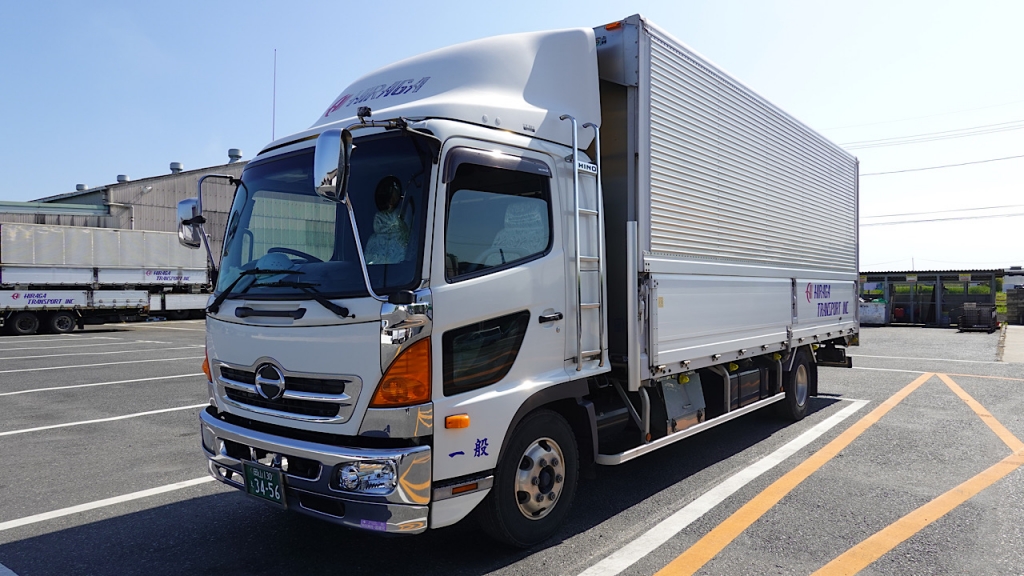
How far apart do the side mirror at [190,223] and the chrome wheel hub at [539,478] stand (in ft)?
8.78

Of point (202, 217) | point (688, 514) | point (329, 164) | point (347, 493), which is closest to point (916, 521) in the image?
point (688, 514)

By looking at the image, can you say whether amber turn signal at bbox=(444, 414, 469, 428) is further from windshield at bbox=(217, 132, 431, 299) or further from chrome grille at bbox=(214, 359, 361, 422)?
windshield at bbox=(217, 132, 431, 299)

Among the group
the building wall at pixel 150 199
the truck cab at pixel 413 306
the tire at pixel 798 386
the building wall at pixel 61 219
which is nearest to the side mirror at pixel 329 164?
the truck cab at pixel 413 306

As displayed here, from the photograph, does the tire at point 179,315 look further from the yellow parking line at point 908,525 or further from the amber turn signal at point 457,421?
the yellow parking line at point 908,525

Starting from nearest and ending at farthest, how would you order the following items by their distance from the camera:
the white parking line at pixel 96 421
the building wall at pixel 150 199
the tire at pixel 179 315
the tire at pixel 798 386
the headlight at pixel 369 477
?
the headlight at pixel 369 477 < the white parking line at pixel 96 421 < the tire at pixel 798 386 < the tire at pixel 179 315 < the building wall at pixel 150 199

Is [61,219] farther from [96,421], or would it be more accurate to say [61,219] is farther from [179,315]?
[96,421]

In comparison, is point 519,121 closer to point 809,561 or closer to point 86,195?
point 809,561

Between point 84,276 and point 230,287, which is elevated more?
point 84,276

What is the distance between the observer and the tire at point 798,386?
759 centimetres

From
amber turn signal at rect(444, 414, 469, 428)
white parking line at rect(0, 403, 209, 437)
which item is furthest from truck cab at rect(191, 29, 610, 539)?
white parking line at rect(0, 403, 209, 437)

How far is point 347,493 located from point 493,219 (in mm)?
1653

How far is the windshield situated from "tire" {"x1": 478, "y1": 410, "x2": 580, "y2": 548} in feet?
4.01

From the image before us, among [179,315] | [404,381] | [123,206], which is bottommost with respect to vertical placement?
[179,315]

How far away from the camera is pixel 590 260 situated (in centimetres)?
430
